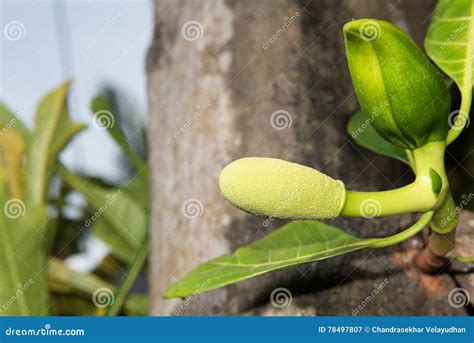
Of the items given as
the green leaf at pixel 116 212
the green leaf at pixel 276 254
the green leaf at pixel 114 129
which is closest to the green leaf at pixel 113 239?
the green leaf at pixel 116 212

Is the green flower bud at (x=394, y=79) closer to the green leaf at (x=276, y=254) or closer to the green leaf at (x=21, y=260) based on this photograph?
the green leaf at (x=276, y=254)

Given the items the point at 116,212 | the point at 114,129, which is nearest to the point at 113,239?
the point at 116,212


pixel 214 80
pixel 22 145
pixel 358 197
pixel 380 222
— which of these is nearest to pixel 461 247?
pixel 380 222

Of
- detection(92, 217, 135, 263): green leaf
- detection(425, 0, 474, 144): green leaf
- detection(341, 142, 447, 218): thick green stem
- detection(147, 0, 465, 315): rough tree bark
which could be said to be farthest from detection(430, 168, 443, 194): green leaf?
detection(92, 217, 135, 263): green leaf

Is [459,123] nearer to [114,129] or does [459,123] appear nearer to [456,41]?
[456,41]

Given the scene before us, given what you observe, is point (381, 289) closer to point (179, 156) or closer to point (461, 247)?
point (461, 247)

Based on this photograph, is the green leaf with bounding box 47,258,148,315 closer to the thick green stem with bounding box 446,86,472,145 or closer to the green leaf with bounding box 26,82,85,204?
the green leaf with bounding box 26,82,85,204
